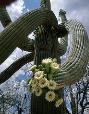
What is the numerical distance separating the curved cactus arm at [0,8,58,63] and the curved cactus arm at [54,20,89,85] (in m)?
0.45

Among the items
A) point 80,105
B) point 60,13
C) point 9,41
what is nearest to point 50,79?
point 9,41

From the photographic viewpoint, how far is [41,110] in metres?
4.65

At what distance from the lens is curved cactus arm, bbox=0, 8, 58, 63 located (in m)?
3.65

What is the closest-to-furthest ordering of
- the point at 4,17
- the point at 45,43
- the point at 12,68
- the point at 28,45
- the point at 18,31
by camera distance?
the point at 18,31 → the point at 45,43 → the point at 12,68 → the point at 28,45 → the point at 4,17

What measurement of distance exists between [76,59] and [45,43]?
892mm

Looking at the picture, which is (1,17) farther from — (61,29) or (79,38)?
(79,38)

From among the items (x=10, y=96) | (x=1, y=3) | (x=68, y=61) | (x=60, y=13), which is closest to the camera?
(x=1, y=3)

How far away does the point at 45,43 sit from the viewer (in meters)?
5.15

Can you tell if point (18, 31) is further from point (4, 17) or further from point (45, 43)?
point (4, 17)

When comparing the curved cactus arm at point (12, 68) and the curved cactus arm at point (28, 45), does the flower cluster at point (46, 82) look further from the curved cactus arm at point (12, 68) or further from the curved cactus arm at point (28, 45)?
the curved cactus arm at point (28, 45)

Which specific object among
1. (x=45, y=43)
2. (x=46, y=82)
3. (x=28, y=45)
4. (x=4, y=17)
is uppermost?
(x=4, y=17)

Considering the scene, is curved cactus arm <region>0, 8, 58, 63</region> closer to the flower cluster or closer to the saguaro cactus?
the saguaro cactus

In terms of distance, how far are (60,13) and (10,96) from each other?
1538 inches

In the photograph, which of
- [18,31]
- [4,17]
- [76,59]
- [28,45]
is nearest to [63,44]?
[28,45]
